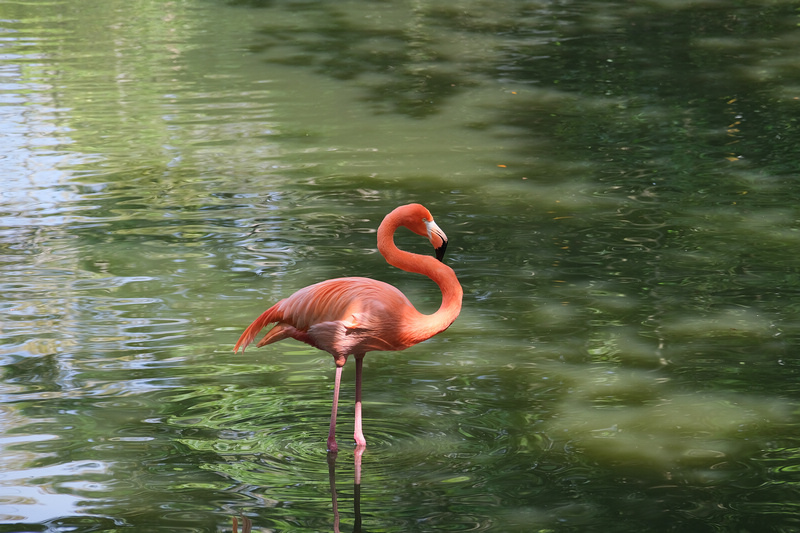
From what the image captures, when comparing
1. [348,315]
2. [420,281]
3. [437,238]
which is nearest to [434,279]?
[437,238]

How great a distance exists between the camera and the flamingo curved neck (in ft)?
14.3

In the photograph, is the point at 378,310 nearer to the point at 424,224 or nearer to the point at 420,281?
the point at 424,224

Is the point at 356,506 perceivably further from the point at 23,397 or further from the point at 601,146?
the point at 601,146

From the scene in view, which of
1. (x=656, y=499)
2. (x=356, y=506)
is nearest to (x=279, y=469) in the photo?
(x=356, y=506)

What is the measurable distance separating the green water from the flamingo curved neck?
55cm

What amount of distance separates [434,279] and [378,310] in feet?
0.87

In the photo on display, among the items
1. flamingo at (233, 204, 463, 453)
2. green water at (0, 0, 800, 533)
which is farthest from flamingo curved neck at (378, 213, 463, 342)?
green water at (0, 0, 800, 533)

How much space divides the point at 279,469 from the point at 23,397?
4.92ft

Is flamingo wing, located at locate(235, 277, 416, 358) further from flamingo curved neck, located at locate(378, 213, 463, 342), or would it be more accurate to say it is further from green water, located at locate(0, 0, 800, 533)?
green water, located at locate(0, 0, 800, 533)

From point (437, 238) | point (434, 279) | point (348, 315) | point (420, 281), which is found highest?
point (437, 238)

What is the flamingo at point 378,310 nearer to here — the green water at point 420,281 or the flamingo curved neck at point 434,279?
the flamingo curved neck at point 434,279

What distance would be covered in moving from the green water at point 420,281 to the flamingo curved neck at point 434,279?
0.55 m

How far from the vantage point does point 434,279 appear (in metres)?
4.38

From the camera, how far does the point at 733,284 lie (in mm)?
6398
